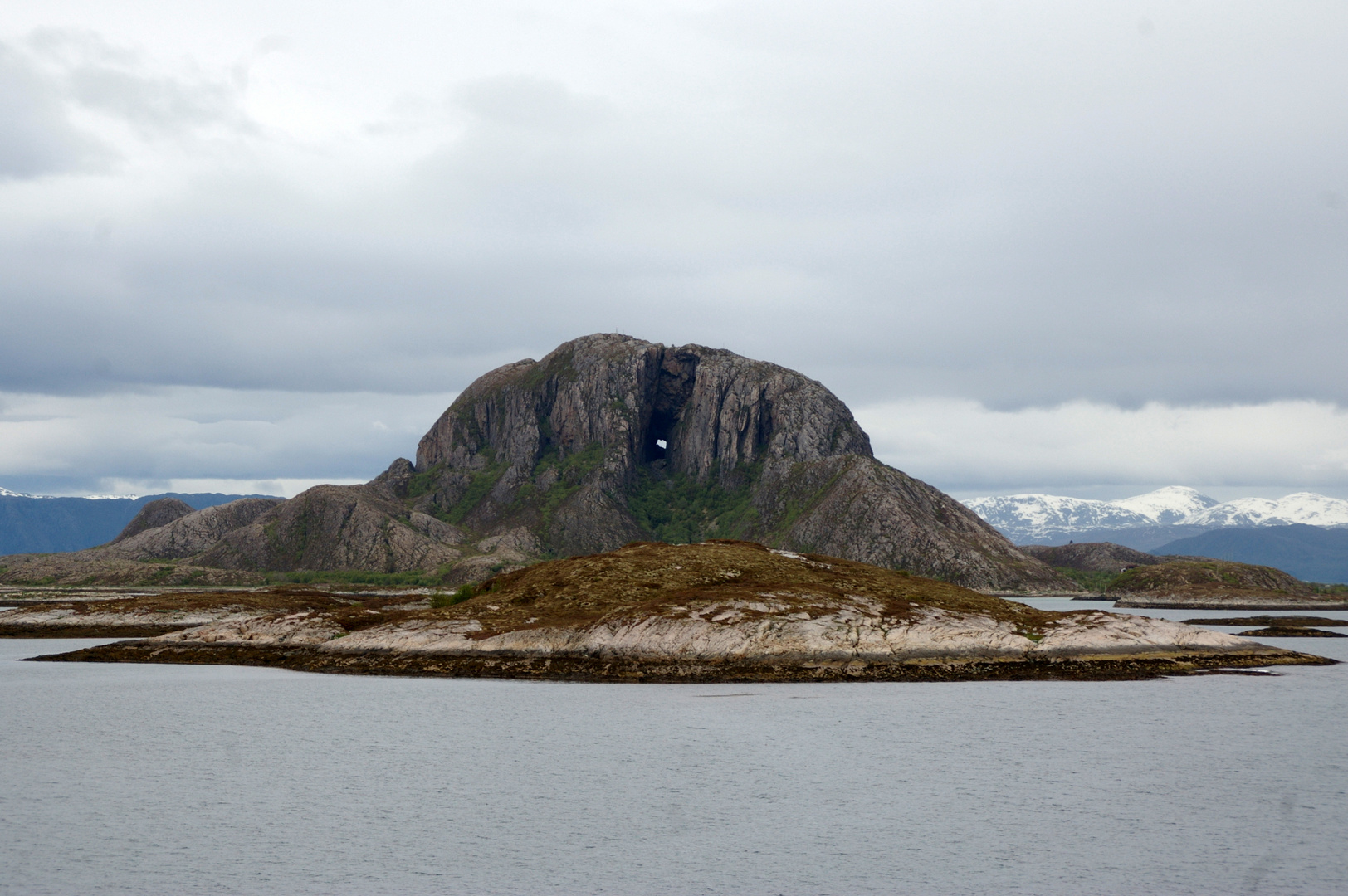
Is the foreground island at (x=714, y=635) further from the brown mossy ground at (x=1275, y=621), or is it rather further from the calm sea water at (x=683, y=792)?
the brown mossy ground at (x=1275, y=621)

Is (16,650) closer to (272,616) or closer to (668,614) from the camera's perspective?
(272,616)

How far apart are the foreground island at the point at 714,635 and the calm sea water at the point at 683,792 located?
9222 mm

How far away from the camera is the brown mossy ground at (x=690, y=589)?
92.3 metres

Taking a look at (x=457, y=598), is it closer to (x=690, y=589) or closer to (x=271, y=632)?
(x=271, y=632)

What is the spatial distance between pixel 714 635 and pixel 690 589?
13.9 meters

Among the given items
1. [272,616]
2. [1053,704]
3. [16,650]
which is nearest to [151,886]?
[1053,704]

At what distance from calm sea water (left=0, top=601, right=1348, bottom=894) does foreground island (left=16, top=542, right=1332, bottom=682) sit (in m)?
9.22

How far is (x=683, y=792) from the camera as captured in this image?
136 feet

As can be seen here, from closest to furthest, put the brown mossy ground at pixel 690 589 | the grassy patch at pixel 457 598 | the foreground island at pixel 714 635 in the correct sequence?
the foreground island at pixel 714 635 < the brown mossy ground at pixel 690 589 < the grassy patch at pixel 457 598

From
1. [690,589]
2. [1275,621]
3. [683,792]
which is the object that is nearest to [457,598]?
[690,589]

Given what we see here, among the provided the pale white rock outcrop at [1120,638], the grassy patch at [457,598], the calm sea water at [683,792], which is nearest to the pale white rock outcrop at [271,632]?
the grassy patch at [457,598]

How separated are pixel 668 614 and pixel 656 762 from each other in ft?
137

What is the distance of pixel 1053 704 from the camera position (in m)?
65.1

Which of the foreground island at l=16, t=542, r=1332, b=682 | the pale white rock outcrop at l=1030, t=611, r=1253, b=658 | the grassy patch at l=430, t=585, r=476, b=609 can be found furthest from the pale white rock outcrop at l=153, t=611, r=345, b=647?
the pale white rock outcrop at l=1030, t=611, r=1253, b=658
